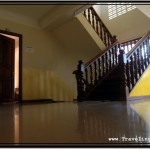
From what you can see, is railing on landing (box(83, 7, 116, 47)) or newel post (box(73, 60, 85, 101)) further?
railing on landing (box(83, 7, 116, 47))

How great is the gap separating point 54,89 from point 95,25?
6.51ft

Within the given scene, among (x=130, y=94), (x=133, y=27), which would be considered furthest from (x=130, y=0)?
→ (x=133, y=27)

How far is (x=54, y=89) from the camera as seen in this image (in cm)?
204

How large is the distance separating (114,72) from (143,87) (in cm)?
49

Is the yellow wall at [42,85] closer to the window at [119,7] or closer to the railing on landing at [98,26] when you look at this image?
the window at [119,7]

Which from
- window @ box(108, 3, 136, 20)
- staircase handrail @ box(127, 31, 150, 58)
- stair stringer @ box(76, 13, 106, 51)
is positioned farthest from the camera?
stair stringer @ box(76, 13, 106, 51)

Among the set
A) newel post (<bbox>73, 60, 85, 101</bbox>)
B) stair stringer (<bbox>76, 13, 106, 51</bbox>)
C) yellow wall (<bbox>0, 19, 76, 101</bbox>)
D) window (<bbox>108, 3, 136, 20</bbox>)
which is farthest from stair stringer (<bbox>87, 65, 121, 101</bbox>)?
window (<bbox>108, 3, 136, 20</bbox>)

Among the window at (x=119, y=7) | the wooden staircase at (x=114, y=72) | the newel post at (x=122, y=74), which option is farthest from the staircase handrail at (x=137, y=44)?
the window at (x=119, y=7)

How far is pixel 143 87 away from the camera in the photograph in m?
2.83

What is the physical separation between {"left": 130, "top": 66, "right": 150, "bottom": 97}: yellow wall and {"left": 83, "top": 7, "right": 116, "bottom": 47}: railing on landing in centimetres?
82

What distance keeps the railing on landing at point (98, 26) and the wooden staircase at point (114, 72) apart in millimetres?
264

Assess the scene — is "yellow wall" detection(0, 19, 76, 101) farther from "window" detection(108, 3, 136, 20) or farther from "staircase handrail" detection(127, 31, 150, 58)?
"staircase handrail" detection(127, 31, 150, 58)

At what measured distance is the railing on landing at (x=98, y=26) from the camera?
3.32 m

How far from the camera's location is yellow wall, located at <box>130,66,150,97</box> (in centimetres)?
273
